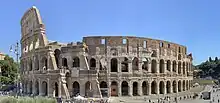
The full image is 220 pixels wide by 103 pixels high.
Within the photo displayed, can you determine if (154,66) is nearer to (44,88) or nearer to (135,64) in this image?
(135,64)

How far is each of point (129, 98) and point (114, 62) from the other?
984 cm

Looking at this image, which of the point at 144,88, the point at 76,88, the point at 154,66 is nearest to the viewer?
the point at 76,88

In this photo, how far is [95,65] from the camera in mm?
67188

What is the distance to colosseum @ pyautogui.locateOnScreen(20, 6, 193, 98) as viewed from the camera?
202 ft

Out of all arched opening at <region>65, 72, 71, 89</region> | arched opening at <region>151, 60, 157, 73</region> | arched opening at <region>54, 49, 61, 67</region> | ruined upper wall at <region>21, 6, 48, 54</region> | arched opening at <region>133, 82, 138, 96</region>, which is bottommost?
arched opening at <region>133, 82, 138, 96</region>

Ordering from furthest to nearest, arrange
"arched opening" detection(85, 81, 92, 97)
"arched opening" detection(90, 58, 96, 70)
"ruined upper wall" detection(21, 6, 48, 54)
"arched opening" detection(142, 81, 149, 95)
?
"arched opening" detection(142, 81, 149, 95)
"ruined upper wall" detection(21, 6, 48, 54)
"arched opening" detection(90, 58, 96, 70)
"arched opening" detection(85, 81, 92, 97)

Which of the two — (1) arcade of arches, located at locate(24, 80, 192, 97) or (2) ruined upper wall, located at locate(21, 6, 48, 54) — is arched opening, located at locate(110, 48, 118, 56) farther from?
(2) ruined upper wall, located at locate(21, 6, 48, 54)

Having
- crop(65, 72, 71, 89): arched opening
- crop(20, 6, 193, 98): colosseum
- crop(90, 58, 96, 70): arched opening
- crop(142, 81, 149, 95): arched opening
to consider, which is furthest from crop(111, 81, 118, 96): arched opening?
crop(65, 72, 71, 89): arched opening

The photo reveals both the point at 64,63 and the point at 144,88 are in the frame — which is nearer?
the point at 64,63

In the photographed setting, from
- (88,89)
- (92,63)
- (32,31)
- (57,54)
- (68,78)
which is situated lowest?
(88,89)

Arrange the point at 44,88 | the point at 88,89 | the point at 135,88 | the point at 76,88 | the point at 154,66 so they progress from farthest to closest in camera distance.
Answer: the point at 154,66, the point at 135,88, the point at 44,88, the point at 76,88, the point at 88,89

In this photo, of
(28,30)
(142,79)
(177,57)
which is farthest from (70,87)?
(177,57)

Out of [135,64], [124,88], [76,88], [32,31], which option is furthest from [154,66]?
[32,31]

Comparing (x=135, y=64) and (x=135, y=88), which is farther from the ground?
(x=135, y=64)
